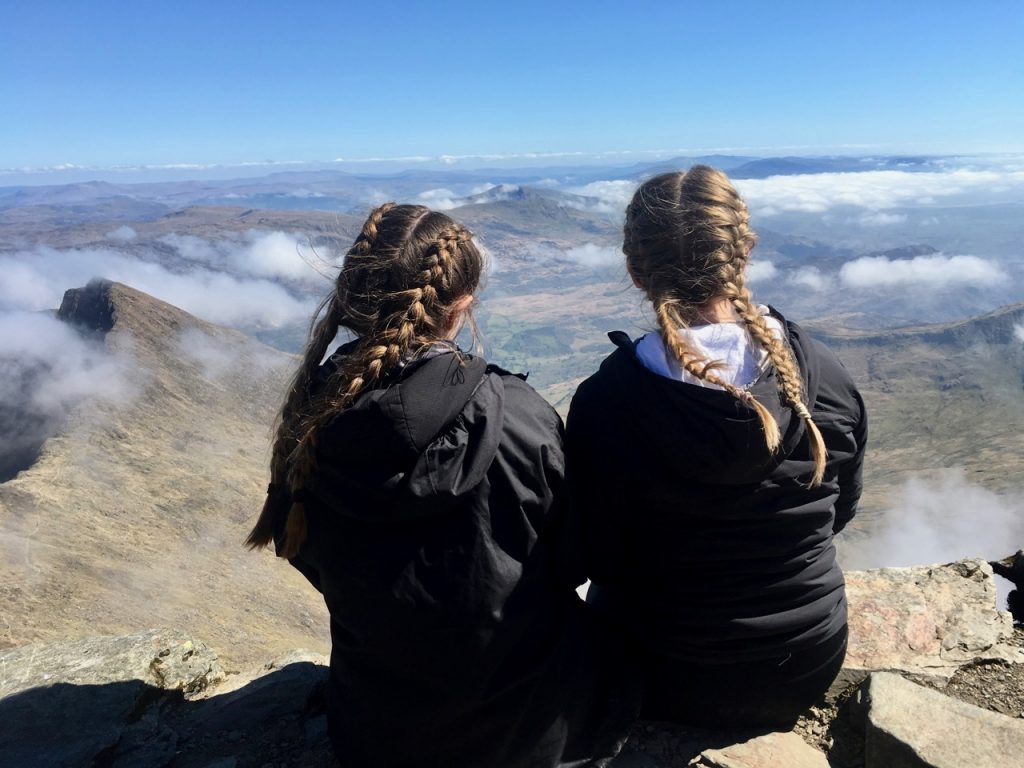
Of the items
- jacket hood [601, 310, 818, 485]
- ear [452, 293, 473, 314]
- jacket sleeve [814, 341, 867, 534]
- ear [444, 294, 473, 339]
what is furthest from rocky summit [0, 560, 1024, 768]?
ear [452, 293, 473, 314]

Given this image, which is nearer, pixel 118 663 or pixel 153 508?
pixel 118 663

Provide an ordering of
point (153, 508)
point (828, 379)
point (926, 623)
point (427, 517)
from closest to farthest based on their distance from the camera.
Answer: point (427, 517) → point (828, 379) → point (926, 623) → point (153, 508)

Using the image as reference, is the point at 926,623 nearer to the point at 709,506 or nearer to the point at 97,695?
the point at 709,506

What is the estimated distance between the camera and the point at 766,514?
13.2 feet

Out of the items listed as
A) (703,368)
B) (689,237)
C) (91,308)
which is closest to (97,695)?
(703,368)

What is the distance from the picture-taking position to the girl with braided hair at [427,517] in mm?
3582

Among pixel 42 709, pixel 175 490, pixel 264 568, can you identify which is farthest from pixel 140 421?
pixel 42 709

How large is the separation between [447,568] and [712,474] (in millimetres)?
1540

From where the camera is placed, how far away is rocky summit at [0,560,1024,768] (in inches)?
181

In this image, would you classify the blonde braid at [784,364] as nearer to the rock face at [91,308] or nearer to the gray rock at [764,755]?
the gray rock at [764,755]

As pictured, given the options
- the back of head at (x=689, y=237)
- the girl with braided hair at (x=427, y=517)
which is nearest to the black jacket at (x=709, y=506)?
the girl with braided hair at (x=427, y=517)

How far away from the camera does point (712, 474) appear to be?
3848 mm

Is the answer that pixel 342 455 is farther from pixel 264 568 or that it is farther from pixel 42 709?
pixel 264 568

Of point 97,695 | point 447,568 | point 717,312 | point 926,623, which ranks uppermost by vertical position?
point 717,312
